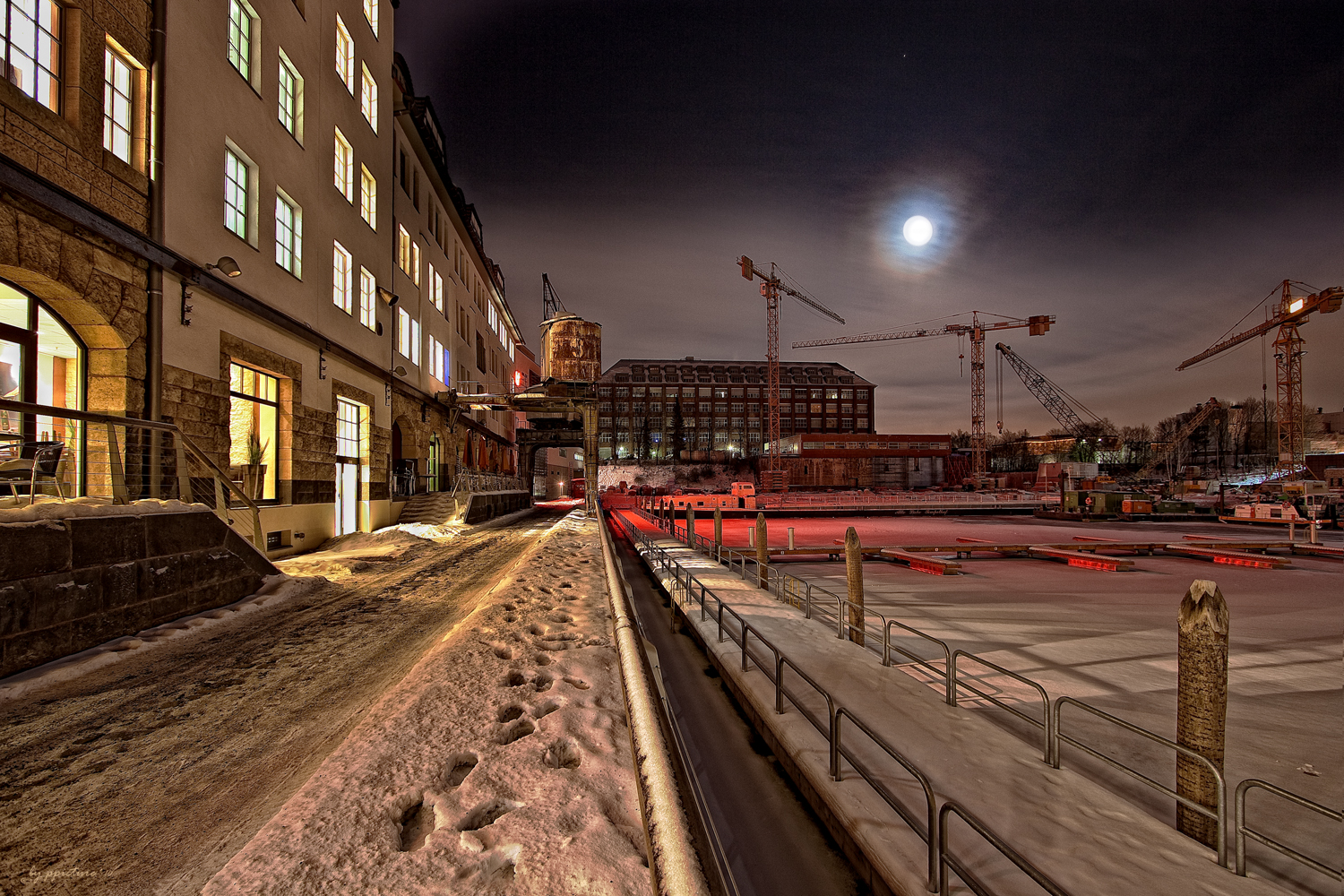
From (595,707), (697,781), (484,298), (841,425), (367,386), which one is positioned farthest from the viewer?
(841,425)

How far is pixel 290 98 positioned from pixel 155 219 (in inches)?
274

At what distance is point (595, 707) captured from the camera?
4.53m

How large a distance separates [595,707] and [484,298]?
1414 inches

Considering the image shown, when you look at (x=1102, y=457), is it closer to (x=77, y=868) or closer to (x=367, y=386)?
(x=367, y=386)

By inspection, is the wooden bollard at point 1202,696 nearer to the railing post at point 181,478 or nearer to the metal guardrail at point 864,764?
the metal guardrail at point 864,764


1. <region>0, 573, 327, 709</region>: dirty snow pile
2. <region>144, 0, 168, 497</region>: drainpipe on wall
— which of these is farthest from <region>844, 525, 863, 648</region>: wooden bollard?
<region>144, 0, 168, 497</region>: drainpipe on wall

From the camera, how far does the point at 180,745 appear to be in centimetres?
396

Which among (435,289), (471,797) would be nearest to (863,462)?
(435,289)

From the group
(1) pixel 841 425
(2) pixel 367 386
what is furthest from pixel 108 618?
(1) pixel 841 425

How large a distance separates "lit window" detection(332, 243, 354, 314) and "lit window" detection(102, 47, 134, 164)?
21.5ft

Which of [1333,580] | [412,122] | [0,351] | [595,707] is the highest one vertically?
[412,122]

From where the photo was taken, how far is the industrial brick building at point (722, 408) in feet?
321

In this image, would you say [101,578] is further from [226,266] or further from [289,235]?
[289,235]

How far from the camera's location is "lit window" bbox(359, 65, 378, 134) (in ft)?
57.8
